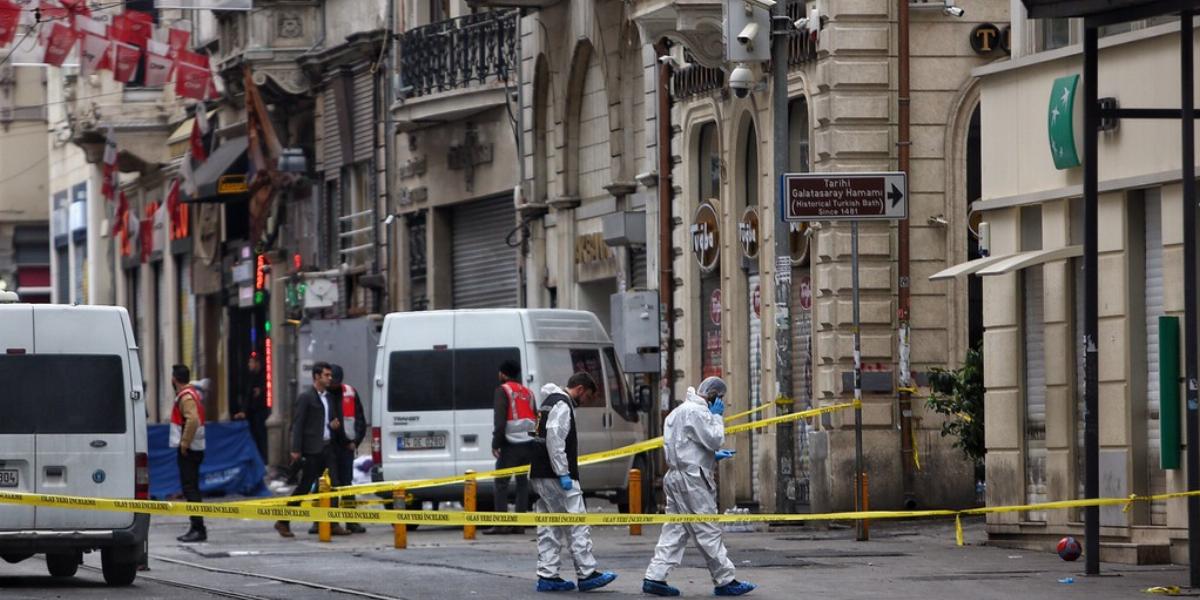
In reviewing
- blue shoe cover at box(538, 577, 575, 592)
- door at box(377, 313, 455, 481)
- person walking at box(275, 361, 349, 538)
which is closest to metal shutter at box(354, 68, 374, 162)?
door at box(377, 313, 455, 481)

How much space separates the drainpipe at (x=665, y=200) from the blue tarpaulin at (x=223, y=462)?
7.39m

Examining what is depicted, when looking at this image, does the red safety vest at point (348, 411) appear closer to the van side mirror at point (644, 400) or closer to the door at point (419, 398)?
the door at point (419, 398)

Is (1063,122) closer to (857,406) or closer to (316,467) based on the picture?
(857,406)

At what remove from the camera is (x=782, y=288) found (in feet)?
80.0

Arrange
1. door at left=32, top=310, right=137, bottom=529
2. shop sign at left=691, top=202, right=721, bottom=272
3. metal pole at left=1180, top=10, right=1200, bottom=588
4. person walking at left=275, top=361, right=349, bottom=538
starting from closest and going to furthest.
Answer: metal pole at left=1180, top=10, right=1200, bottom=588, door at left=32, top=310, right=137, bottom=529, person walking at left=275, top=361, right=349, bottom=538, shop sign at left=691, top=202, right=721, bottom=272

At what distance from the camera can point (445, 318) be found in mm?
26172

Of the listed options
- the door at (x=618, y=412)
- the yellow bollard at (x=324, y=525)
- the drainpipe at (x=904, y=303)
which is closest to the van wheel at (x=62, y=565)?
the yellow bollard at (x=324, y=525)

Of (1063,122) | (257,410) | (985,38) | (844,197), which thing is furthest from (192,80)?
(1063,122)

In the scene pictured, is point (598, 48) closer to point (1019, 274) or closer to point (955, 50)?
point (955, 50)

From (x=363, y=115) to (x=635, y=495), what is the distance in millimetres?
17761

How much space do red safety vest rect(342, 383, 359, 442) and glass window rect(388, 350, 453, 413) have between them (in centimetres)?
43

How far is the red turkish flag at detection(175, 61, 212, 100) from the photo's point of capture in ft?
141

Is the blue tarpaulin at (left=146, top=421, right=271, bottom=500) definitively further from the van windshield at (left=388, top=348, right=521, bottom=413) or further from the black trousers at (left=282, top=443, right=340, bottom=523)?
the black trousers at (left=282, top=443, right=340, bottom=523)

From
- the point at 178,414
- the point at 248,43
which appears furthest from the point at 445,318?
the point at 248,43
